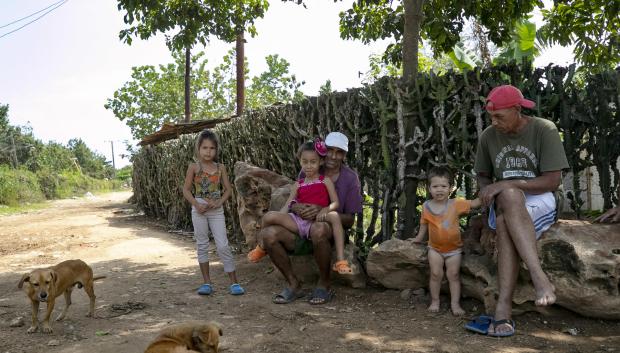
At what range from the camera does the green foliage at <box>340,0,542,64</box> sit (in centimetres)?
600

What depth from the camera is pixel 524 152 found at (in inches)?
150

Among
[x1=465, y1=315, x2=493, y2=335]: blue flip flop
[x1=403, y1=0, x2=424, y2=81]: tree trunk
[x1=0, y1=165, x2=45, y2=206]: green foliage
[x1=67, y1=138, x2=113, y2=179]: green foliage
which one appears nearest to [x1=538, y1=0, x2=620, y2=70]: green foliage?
[x1=403, y1=0, x2=424, y2=81]: tree trunk

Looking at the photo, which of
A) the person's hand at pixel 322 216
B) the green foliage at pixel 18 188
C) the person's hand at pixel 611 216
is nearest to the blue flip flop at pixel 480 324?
the person's hand at pixel 611 216

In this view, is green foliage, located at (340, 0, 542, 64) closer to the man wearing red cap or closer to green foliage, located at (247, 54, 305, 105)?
the man wearing red cap

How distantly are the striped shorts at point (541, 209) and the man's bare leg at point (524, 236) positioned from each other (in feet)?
0.57

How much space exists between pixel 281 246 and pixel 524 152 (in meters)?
2.40

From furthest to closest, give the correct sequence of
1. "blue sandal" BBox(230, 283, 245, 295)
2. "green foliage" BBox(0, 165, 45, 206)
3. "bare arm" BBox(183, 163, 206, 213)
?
"green foliage" BBox(0, 165, 45, 206) < "bare arm" BBox(183, 163, 206, 213) < "blue sandal" BBox(230, 283, 245, 295)

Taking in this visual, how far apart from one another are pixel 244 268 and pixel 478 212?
3.26 m

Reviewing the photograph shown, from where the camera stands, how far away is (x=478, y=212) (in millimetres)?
4637

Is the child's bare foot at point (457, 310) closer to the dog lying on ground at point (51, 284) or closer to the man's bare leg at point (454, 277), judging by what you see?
the man's bare leg at point (454, 277)

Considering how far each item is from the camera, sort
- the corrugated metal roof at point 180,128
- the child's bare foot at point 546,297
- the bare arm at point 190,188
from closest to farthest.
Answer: the child's bare foot at point 546,297 → the bare arm at point 190,188 → the corrugated metal roof at point 180,128

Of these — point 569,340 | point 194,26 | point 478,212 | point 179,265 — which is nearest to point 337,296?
point 478,212

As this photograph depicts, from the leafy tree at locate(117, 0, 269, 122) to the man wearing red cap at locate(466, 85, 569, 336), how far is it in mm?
4994

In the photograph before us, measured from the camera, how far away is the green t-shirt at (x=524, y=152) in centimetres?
366
